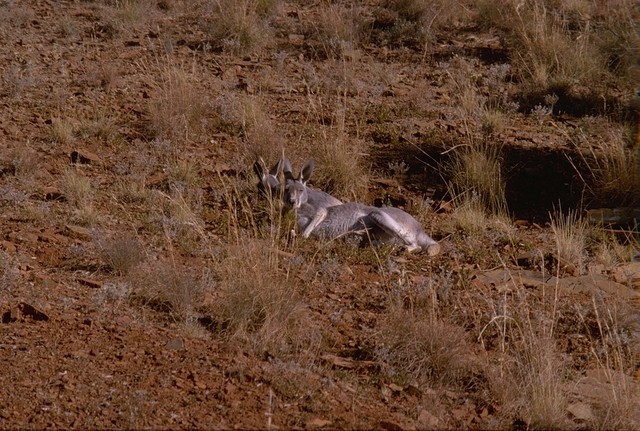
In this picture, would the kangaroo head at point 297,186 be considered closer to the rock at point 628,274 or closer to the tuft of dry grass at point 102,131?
the tuft of dry grass at point 102,131

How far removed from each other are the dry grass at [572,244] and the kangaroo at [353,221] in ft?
3.78

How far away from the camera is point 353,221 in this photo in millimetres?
9594

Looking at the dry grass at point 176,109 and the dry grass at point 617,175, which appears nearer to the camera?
the dry grass at point 617,175

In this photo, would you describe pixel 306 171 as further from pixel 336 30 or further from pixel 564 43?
pixel 564 43

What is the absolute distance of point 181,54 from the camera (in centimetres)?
1396

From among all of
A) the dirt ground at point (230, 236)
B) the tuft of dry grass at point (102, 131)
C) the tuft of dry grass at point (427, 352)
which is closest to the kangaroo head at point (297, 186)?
the dirt ground at point (230, 236)

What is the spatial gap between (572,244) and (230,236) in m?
3.21

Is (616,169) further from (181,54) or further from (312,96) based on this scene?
(181,54)

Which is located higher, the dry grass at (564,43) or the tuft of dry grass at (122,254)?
the dry grass at (564,43)

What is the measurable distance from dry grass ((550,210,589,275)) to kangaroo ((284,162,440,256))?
1.15 m

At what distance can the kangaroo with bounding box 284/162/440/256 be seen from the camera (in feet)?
30.9

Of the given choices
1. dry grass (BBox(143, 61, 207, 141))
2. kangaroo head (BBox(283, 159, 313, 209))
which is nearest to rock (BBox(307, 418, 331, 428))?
kangaroo head (BBox(283, 159, 313, 209))

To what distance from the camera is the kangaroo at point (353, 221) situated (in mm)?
9430

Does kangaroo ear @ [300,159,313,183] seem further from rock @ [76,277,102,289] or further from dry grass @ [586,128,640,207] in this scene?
dry grass @ [586,128,640,207]
